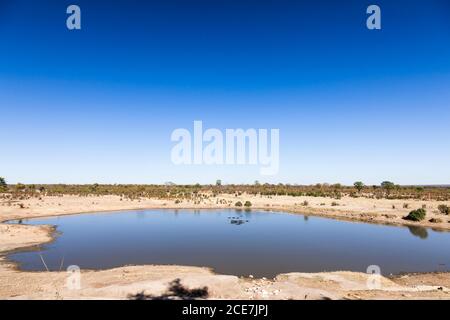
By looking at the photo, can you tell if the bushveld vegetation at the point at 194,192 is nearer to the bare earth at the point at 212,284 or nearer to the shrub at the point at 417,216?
the shrub at the point at 417,216

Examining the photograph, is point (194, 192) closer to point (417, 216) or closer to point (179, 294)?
point (417, 216)

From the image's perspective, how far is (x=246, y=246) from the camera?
2248 centimetres

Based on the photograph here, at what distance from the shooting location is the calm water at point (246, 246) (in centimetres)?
1823

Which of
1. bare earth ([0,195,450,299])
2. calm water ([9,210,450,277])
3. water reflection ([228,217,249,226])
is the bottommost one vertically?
calm water ([9,210,450,277])

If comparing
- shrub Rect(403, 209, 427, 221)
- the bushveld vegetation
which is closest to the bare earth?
shrub Rect(403, 209, 427, 221)

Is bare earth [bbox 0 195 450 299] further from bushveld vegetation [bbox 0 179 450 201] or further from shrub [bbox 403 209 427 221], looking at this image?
bushveld vegetation [bbox 0 179 450 201]

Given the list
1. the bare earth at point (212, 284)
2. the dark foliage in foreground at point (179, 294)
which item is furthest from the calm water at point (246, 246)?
the dark foliage in foreground at point (179, 294)

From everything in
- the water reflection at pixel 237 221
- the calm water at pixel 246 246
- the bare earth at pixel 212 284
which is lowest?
the calm water at pixel 246 246

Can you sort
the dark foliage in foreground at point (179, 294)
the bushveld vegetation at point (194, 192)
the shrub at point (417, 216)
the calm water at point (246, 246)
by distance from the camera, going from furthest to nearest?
the bushveld vegetation at point (194, 192) < the shrub at point (417, 216) < the calm water at point (246, 246) < the dark foliage in foreground at point (179, 294)

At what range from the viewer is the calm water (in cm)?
1823

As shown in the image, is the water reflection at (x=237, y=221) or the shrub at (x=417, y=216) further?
the water reflection at (x=237, y=221)

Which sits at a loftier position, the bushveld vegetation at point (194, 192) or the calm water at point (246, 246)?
the bushveld vegetation at point (194, 192)
